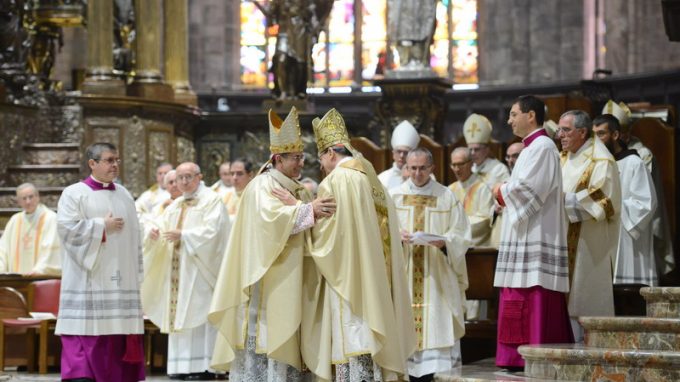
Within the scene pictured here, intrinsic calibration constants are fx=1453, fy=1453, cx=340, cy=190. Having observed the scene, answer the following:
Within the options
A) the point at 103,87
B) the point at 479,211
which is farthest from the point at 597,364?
the point at 103,87

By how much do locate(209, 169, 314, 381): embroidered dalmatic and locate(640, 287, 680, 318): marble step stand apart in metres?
2.08

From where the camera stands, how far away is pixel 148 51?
16125 mm

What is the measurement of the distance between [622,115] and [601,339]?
11.5 feet

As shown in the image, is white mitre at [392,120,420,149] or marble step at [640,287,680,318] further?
white mitre at [392,120,420,149]

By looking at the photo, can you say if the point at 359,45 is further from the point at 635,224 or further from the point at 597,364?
the point at 597,364

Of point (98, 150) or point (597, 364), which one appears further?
point (98, 150)

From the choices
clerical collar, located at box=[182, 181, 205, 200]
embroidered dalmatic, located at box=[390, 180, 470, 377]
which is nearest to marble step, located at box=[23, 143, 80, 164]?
clerical collar, located at box=[182, 181, 205, 200]

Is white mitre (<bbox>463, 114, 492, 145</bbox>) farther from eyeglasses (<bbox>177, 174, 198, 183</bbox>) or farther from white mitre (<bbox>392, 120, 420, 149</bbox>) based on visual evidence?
eyeglasses (<bbox>177, 174, 198, 183</bbox>)

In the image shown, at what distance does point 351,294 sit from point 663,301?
1.86m

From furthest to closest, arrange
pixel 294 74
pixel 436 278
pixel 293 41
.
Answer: pixel 294 74 → pixel 293 41 → pixel 436 278

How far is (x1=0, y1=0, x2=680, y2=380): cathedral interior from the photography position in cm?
1430

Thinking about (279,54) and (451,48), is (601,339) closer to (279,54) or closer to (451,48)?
(279,54)

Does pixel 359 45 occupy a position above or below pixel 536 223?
above

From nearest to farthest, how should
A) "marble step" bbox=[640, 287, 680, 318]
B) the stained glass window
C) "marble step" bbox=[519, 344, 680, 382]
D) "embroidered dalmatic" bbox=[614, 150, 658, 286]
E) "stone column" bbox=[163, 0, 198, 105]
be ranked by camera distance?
"marble step" bbox=[519, 344, 680, 382] → "marble step" bbox=[640, 287, 680, 318] → "embroidered dalmatic" bbox=[614, 150, 658, 286] → "stone column" bbox=[163, 0, 198, 105] → the stained glass window
